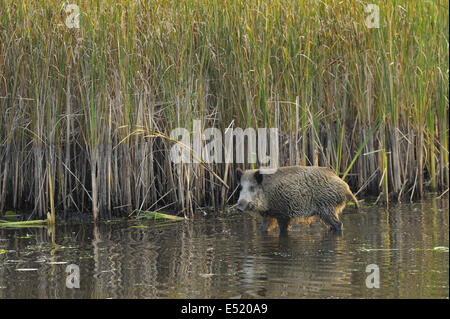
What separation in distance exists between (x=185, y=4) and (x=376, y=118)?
2.97 meters

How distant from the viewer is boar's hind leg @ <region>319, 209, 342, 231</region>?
813cm

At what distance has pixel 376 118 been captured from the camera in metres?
10.1

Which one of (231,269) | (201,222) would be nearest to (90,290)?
(231,269)

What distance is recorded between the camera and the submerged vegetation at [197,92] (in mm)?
9062

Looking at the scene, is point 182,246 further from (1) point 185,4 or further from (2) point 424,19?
(2) point 424,19

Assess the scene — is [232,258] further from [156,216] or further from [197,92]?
[197,92]

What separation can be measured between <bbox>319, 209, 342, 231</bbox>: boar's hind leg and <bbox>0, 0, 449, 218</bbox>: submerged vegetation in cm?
137

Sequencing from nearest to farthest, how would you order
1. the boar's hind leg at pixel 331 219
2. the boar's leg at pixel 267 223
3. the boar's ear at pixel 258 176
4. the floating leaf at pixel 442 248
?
the floating leaf at pixel 442 248 → the boar's hind leg at pixel 331 219 → the boar's ear at pixel 258 176 → the boar's leg at pixel 267 223

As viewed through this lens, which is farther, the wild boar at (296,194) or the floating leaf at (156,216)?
the floating leaf at (156,216)

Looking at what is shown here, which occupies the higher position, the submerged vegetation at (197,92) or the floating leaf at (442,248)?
the submerged vegetation at (197,92)

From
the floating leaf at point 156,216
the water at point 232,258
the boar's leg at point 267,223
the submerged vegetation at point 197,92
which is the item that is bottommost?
the water at point 232,258

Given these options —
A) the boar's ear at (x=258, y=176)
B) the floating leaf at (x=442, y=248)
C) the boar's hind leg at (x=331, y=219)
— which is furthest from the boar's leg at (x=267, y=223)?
the floating leaf at (x=442, y=248)

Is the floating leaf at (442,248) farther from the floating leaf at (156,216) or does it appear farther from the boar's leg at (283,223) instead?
the floating leaf at (156,216)

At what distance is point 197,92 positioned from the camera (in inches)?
369
